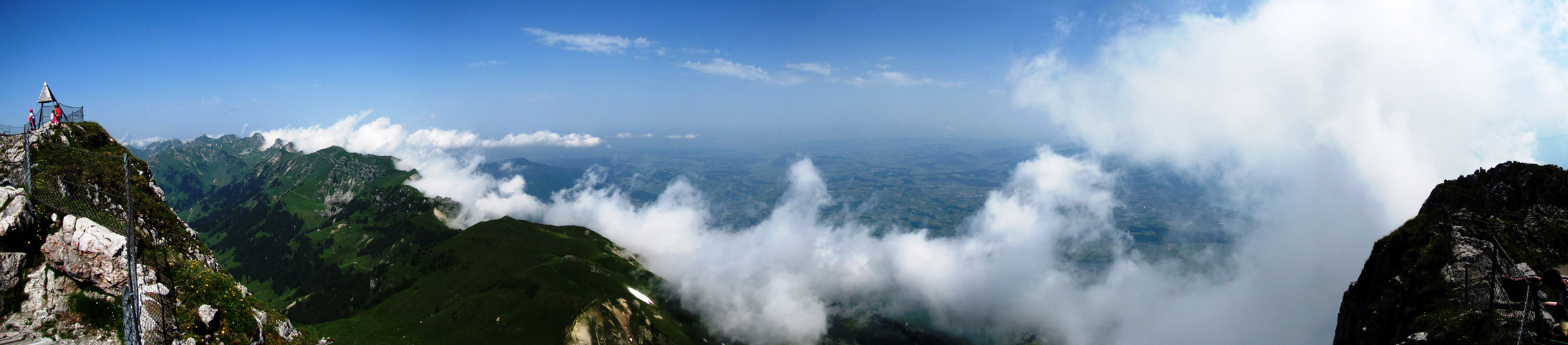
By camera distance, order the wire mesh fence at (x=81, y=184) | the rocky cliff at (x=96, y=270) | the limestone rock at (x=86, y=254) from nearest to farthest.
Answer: the rocky cliff at (x=96, y=270) → the limestone rock at (x=86, y=254) → the wire mesh fence at (x=81, y=184)

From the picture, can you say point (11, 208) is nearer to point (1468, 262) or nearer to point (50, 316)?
point (50, 316)

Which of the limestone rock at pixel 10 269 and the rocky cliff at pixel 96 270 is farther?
the rocky cliff at pixel 96 270

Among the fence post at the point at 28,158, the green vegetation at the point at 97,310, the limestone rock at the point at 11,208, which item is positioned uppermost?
the fence post at the point at 28,158

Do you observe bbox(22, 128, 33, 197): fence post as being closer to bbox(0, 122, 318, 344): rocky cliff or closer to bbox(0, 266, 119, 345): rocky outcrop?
bbox(0, 122, 318, 344): rocky cliff

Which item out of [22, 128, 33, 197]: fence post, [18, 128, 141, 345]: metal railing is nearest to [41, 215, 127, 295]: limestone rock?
[18, 128, 141, 345]: metal railing

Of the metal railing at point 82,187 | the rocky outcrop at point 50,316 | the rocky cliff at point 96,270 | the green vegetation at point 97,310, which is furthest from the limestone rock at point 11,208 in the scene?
the green vegetation at point 97,310

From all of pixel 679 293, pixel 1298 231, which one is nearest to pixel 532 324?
pixel 679 293

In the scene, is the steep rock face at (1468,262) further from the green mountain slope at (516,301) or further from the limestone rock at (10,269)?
the green mountain slope at (516,301)
